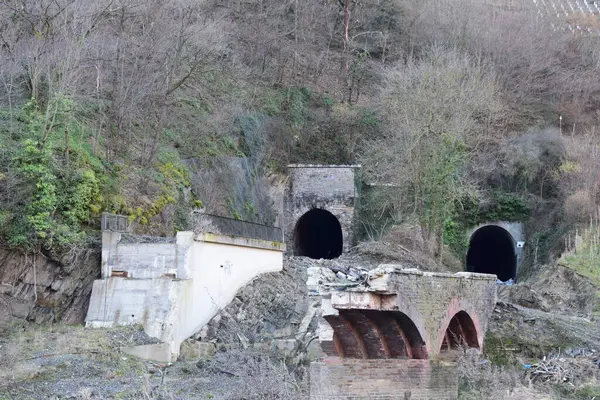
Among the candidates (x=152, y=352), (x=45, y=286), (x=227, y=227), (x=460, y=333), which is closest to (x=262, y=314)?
(x=227, y=227)

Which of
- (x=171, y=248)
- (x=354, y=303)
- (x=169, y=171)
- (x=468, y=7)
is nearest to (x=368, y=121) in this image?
(x=468, y=7)

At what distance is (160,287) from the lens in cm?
1703

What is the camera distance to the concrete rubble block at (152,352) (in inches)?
626

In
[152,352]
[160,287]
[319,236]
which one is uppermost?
[319,236]

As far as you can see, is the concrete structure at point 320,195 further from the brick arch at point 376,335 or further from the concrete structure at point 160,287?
the brick arch at point 376,335

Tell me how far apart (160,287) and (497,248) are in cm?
2204

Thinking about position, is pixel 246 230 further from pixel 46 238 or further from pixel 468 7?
pixel 468 7

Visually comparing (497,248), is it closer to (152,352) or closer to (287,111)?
(287,111)

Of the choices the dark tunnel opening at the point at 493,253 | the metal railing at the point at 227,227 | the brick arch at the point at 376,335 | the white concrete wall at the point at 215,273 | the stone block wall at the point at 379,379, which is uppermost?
the dark tunnel opening at the point at 493,253

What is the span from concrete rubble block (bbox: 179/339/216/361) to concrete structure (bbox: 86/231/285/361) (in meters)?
0.15

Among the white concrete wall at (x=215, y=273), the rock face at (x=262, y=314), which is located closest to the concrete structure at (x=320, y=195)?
the rock face at (x=262, y=314)

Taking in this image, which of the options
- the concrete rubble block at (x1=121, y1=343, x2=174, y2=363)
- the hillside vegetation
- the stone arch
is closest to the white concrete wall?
the concrete rubble block at (x1=121, y1=343, x2=174, y2=363)

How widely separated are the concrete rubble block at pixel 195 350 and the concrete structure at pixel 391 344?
331 centimetres

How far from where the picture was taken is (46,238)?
1716 cm
